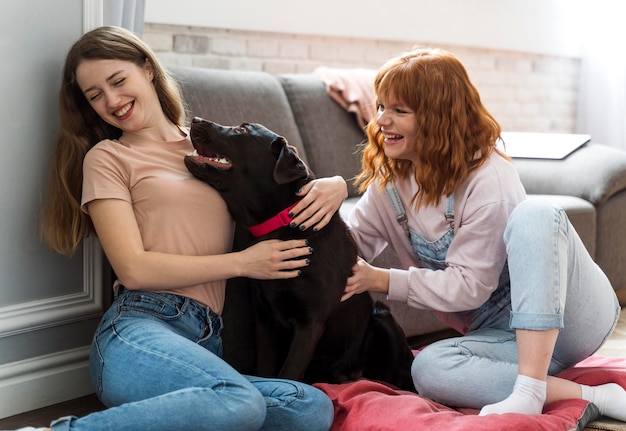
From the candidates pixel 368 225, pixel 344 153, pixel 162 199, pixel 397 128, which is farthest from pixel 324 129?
pixel 162 199

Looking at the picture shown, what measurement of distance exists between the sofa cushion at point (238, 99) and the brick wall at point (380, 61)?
0.45 metres

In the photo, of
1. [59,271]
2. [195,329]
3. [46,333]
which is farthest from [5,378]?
[195,329]

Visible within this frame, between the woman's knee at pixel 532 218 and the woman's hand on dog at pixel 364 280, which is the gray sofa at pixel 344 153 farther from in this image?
the woman's knee at pixel 532 218

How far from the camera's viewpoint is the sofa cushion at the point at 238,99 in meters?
2.63

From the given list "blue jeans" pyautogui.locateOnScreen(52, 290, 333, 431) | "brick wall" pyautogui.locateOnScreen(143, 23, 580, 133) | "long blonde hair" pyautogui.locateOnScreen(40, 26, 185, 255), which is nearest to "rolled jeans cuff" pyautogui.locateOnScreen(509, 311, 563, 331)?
"blue jeans" pyautogui.locateOnScreen(52, 290, 333, 431)

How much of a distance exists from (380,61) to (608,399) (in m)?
2.60

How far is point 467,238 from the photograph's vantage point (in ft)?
6.13

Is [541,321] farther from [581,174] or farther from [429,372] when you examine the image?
[581,174]

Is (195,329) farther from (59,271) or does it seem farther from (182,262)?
(59,271)

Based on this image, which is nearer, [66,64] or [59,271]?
[66,64]

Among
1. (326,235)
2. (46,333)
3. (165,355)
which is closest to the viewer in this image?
(165,355)

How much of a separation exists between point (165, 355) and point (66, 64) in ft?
2.48

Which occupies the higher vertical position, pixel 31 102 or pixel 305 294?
pixel 31 102

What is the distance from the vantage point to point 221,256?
174 centimetres
